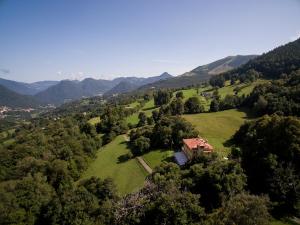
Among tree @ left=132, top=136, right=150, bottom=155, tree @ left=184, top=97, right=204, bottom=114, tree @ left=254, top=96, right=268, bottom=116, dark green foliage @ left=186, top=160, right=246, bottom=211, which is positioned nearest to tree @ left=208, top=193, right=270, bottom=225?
dark green foliage @ left=186, top=160, right=246, bottom=211

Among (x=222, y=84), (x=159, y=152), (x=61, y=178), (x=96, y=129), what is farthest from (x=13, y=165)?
(x=222, y=84)

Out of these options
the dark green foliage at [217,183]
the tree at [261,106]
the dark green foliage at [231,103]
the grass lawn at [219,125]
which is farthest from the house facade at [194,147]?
the dark green foliage at [231,103]

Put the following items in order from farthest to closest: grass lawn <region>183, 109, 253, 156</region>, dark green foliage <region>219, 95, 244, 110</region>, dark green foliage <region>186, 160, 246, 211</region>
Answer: dark green foliage <region>219, 95, 244, 110</region> < grass lawn <region>183, 109, 253, 156</region> < dark green foliage <region>186, 160, 246, 211</region>

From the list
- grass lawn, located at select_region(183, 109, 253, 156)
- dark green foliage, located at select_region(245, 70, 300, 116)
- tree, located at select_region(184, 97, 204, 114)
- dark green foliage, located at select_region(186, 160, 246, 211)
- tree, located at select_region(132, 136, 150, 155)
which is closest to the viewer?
dark green foliage, located at select_region(186, 160, 246, 211)

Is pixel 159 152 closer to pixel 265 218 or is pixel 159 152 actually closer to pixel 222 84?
pixel 265 218

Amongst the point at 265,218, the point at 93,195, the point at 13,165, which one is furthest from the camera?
the point at 13,165

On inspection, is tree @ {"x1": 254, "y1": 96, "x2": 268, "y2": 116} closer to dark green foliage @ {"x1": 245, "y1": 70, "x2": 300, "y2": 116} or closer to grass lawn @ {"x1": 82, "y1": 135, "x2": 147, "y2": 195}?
dark green foliage @ {"x1": 245, "y1": 70, "x2": 300, "y2": 116}

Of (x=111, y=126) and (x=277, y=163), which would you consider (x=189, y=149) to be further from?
(x=111, y=126)
